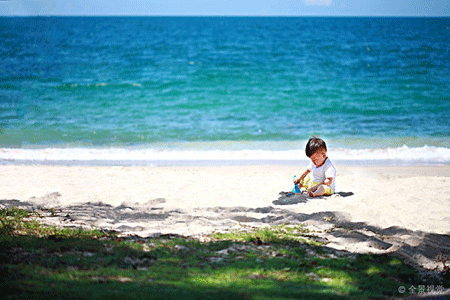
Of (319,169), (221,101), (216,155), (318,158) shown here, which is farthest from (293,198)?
(221,101)

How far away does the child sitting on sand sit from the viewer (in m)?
6.43

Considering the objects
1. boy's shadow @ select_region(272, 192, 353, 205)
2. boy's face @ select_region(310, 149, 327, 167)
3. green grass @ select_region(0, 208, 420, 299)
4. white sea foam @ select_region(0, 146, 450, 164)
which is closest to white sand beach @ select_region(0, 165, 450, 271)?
boy's shadow @ select_region(272, 192, 353, 205)

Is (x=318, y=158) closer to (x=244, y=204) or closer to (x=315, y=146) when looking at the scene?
(x=315, y=146)

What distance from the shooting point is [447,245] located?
473 centimetres

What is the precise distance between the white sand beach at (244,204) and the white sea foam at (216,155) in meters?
1.59

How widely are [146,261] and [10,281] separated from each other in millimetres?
1312

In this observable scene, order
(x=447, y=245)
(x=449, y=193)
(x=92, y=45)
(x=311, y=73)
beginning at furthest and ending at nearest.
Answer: (x=92, y=45)
(x=311, y=73)
(x=449, y=193)
(x=447, y=245)

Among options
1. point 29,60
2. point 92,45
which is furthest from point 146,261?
point 92,45

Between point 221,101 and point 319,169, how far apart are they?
1177 centimetres

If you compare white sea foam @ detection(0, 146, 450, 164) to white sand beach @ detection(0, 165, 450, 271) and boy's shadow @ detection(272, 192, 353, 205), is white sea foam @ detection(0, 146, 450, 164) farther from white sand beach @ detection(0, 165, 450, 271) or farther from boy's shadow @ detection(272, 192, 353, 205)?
boy's shadow @ detection(272, 192, 353, 205)

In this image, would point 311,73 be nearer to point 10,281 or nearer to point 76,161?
point 76,161

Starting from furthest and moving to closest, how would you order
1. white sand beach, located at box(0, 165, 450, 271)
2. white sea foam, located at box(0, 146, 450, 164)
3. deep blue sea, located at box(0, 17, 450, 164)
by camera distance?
deep blue sea, located at box(0, 17, 450, 164)
white sea foam, located at box(0, 146, 450, 164)
white sand beach, located at box(0, 165, 450, 271)

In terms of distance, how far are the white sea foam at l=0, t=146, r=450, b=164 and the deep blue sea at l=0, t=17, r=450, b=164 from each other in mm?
51

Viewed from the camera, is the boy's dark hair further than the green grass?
Yes
